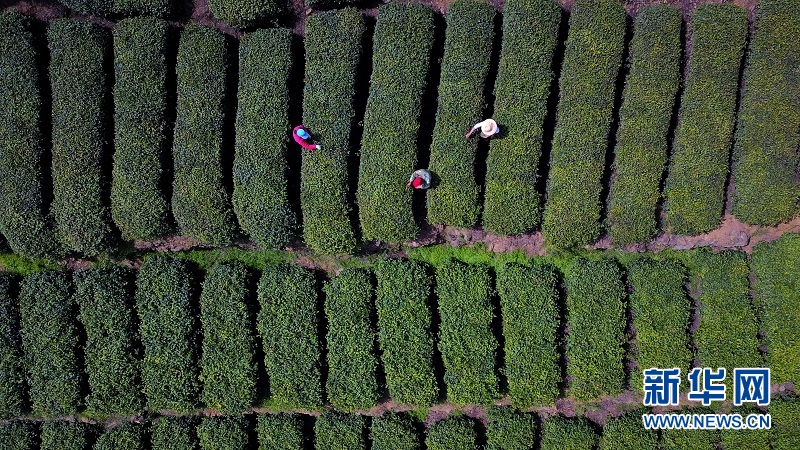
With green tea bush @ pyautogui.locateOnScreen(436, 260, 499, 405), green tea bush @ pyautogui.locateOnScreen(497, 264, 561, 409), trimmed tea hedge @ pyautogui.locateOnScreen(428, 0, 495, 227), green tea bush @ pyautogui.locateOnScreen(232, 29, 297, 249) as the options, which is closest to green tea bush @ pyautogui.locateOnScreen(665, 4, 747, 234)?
green tea bush @ pyautogui.locateOnScreen(497, 264, 561, 409)

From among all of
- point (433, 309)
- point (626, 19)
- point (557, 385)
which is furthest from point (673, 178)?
point (433, 309)

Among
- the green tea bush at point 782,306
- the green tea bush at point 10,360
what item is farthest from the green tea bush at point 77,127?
the green tea bush at point 782,306

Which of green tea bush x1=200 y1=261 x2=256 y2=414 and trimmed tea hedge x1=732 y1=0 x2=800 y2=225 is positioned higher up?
trimmed tea hedge x1=732 y1=0 x2=800 y2=225

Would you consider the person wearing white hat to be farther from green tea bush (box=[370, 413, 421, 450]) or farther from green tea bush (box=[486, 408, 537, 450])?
green tea bush (box=[370, 413, 421, 450])

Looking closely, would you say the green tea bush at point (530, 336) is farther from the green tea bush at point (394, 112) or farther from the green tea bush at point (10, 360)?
the green tea bush at point (10, 360)

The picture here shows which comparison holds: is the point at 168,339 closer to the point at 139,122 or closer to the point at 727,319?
the point at 139,122
